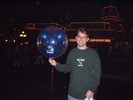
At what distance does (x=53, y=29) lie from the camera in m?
6.28

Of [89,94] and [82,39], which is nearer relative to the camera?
[89,94]

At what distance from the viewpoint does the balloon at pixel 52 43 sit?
563 cm

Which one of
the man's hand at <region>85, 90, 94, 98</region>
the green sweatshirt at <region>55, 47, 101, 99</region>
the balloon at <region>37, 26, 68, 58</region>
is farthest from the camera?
the balloon at <region>37, 26, 68, 58</region>

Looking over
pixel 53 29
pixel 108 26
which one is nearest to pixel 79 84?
pixel 53 29

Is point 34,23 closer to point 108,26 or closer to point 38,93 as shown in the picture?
point 108,26

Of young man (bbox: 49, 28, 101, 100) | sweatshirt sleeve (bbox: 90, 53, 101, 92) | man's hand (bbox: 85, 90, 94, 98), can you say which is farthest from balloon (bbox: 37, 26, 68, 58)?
man's hand (bbox: 85, 90, 94, 98)

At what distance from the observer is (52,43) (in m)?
6.00

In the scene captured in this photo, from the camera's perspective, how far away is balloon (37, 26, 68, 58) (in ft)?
18.5

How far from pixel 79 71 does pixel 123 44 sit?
6894 centimetres

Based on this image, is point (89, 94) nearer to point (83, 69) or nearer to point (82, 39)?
point (83, 69)

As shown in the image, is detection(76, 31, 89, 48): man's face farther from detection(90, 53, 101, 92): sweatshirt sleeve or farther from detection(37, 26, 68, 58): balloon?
detection(37, 26, 68, 58): balloon

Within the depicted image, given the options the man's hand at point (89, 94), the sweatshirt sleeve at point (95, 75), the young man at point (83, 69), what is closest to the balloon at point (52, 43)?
the young man at point (83, 69)

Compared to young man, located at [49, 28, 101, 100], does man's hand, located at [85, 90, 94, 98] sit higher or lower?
lower

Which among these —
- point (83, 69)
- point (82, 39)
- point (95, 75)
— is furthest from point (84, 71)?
point (82, 39)
